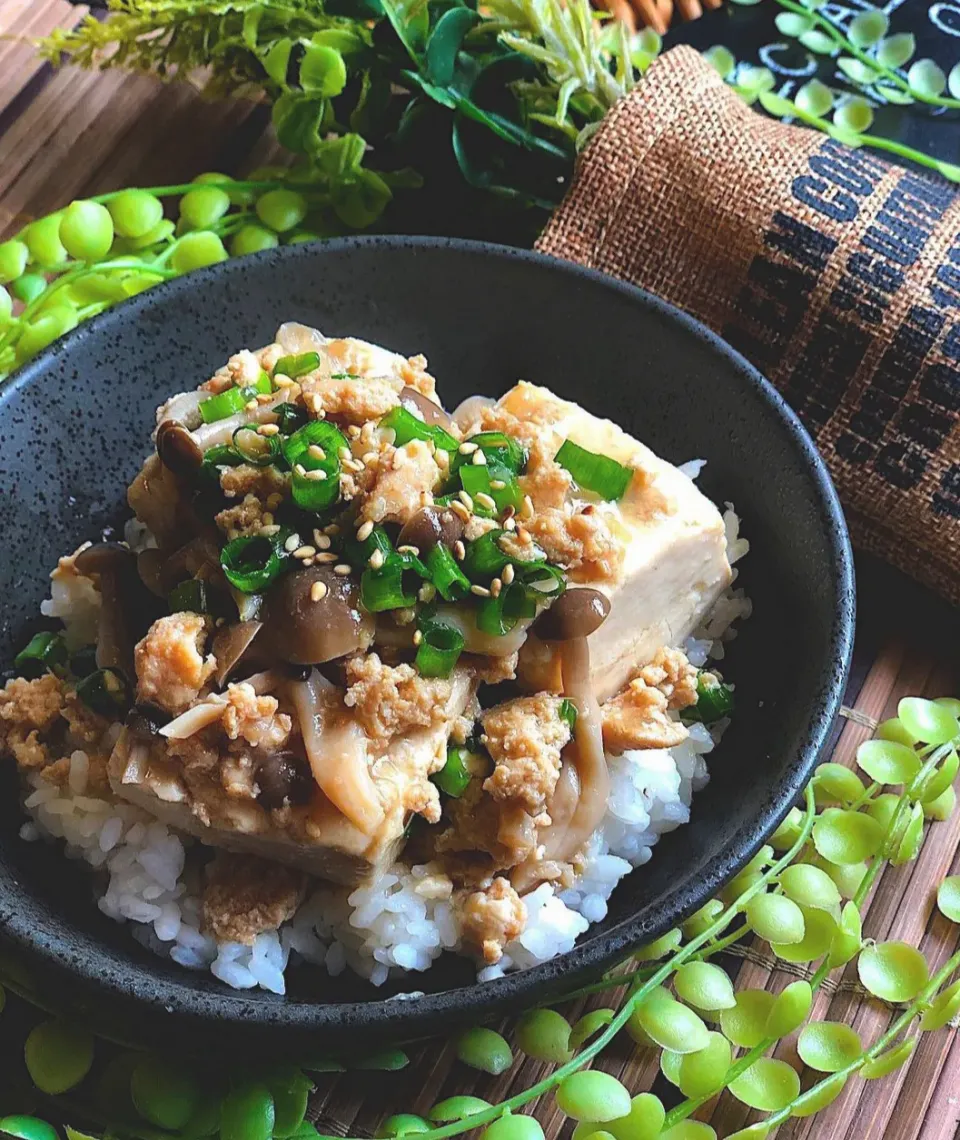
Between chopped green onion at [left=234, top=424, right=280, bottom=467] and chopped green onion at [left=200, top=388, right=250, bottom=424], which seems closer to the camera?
chopped green onion at [left=234, top=424, right=280, bottom=467]

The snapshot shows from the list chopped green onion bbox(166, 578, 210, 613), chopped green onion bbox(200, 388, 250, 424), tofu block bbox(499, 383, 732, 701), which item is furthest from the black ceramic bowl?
chopped green onion bbox(166, 578, 210, 613)

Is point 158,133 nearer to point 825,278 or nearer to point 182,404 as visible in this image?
point 182,404

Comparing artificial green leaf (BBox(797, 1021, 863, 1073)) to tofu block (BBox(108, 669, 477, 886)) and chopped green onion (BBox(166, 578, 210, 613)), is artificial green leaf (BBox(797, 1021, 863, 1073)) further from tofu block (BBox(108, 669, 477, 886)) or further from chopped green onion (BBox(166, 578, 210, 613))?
chopped green onion (BBox(166, 578, 210, 613))

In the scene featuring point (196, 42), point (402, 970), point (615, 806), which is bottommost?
point (402, 970)


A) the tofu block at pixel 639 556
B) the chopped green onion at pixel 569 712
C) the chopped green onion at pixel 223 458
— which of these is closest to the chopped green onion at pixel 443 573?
the tofu block at pixel 639 556

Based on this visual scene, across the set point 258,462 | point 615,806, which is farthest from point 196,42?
point 615,806

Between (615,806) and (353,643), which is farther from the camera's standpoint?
(615,806)

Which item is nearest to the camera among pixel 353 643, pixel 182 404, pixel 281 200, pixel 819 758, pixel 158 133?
pixel 353 643

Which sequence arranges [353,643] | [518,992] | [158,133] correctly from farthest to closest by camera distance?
[158,133] < [353,643] < [518,992]
